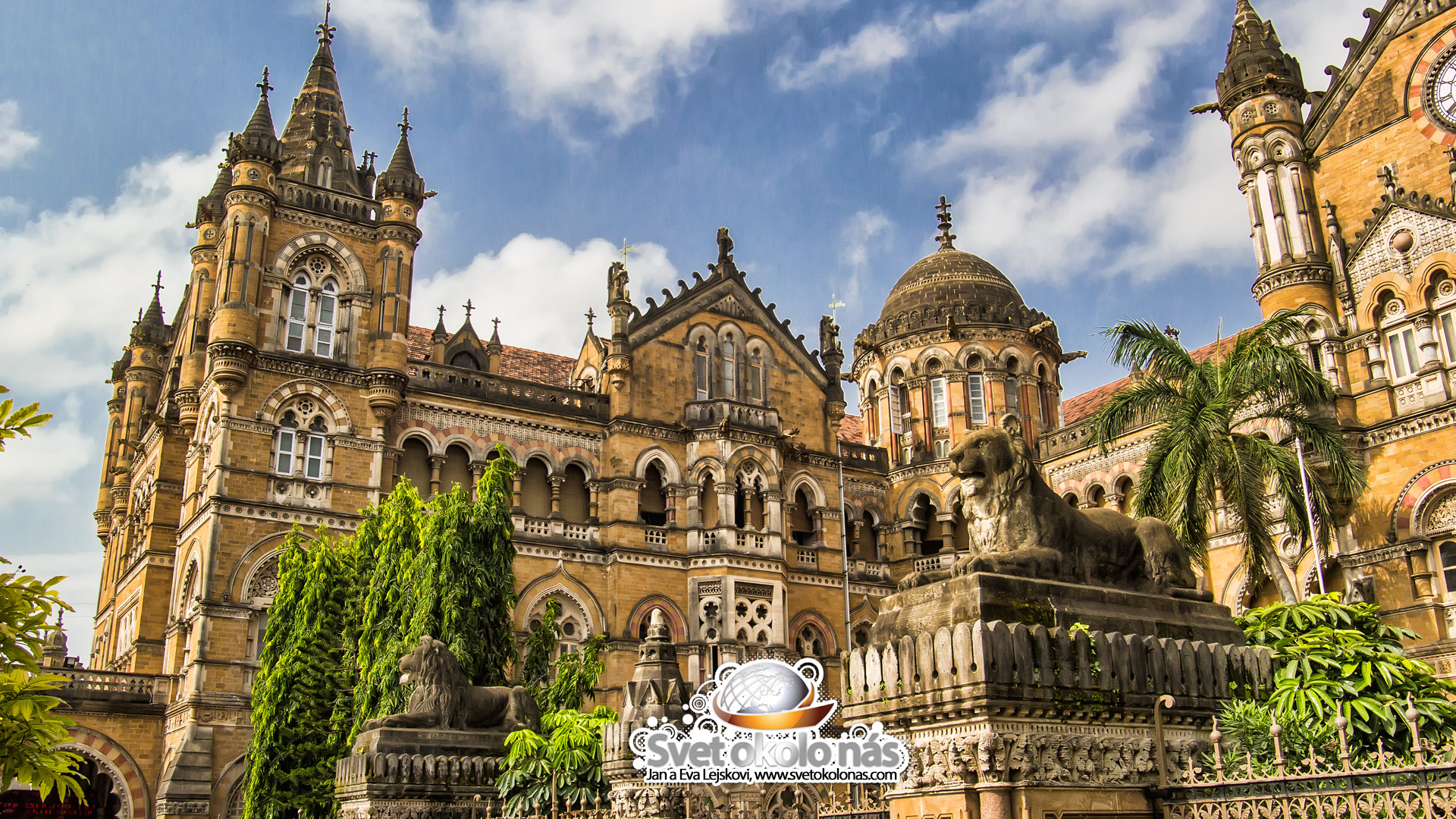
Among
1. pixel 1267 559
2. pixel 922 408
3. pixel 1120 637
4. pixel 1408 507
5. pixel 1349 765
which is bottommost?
pixel 1349 765

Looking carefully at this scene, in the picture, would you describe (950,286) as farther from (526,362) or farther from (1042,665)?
(1042,665)

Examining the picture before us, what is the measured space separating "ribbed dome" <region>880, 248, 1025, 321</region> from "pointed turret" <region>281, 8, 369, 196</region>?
16.6 metres

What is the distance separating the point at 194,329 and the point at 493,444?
331 inches

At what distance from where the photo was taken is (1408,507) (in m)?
23.8

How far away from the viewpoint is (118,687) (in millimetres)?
27609

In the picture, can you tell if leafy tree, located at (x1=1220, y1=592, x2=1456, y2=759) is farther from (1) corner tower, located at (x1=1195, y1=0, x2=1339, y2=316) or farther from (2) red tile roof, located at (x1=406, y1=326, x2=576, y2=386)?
(2) red tile roof, located at (x1=406, y1=326, x2=576, y2=386)

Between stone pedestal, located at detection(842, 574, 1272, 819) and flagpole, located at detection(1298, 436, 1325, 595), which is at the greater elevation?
flagpole, located at detection(1298, 436, 1325, 595)

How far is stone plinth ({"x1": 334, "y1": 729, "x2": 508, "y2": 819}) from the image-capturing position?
12.7 metres

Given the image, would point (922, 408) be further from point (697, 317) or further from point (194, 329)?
point (194, 329)


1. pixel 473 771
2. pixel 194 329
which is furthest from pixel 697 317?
pixel 473 771

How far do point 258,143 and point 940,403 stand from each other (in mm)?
20157

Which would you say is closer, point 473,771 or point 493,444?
point 473,771

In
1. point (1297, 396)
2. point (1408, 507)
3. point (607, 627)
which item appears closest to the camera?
point (1297, 396)

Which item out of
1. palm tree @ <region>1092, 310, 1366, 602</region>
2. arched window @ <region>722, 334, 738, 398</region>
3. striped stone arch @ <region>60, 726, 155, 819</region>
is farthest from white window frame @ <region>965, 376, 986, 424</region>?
striped stone arch @ <region>60, 726, 155, 819</region>
